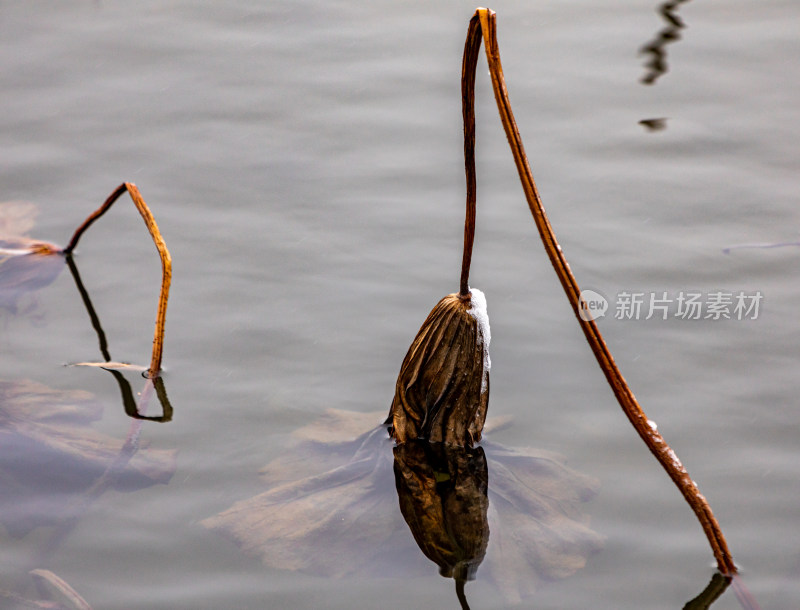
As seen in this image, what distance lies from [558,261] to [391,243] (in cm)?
134

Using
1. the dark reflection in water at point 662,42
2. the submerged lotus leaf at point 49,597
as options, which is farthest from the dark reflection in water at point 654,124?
the submerged lotus leaf at point 49,597

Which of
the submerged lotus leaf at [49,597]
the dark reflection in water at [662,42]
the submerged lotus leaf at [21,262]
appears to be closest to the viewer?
the submerged lotus leaf at [49,597]

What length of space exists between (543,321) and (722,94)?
4.84ft

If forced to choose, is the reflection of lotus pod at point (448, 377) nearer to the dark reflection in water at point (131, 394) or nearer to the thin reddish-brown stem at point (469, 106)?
the thin reddish-brown stem at point (469, 106)

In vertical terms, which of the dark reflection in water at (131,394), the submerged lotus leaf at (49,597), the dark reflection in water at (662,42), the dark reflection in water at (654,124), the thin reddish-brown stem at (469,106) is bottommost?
the submerged lotus leaf at (49,597)

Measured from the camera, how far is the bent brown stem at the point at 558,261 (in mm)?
1306

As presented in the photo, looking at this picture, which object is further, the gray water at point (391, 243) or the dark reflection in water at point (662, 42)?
the dark reflection in water at point (662, 42)

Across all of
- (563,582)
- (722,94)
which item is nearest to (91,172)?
(563,582)

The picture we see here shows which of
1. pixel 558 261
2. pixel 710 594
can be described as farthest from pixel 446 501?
pixel 558 261

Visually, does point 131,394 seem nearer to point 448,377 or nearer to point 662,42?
point 448,377

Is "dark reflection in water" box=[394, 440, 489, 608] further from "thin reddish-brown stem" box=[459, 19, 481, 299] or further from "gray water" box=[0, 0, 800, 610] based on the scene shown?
"thin reddish-brown stem" box=[459, 19, 481, 299]

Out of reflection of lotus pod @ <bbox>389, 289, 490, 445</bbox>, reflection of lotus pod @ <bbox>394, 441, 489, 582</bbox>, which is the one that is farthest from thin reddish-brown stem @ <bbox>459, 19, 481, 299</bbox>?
reflection of lotus pod @ <bbox>394, 441, 489, 582</bbox>

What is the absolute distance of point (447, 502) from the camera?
184 cm

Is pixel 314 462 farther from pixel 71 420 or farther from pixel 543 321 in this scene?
pixel 543 321
